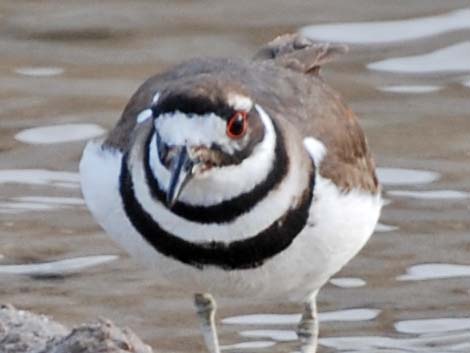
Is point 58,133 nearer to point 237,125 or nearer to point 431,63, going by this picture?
point 431,63

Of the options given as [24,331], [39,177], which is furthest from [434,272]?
[24,331]

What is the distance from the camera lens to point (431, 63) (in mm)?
10773

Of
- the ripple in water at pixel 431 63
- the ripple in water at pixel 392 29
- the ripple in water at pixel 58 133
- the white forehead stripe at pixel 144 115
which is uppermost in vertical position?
the white forehead stripe at pixel 144 115

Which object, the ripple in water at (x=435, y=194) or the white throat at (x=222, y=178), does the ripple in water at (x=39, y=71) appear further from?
the white throat at (x=222, y=178)

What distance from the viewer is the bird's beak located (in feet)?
19.1

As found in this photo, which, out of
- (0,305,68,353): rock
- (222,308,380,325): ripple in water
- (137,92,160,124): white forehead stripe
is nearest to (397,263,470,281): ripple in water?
(222,308,380,325): ripple in water

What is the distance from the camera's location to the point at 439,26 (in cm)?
1123

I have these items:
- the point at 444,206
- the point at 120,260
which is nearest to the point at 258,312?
the point at 120,260

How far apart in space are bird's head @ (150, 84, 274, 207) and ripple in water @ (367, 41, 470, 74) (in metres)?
4.63

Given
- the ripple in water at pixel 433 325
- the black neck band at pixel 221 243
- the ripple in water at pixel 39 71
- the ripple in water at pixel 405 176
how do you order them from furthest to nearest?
the ripple in water at pixel 39 71
the ripple in water at pixel 405 176
the ripple in water at pixel 433 325
the black neck band at pixel 221 243

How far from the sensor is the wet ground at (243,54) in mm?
8047

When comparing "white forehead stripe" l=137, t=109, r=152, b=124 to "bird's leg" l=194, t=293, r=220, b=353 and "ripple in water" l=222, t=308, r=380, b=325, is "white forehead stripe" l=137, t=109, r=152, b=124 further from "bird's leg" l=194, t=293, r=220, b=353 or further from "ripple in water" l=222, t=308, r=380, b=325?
"ripple in water" l=222, t=308, r=380, b=325

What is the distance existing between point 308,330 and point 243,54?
3.78 m

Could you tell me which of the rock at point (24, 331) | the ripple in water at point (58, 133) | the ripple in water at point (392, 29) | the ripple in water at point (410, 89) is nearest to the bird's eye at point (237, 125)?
the rock at point (24, 331)
